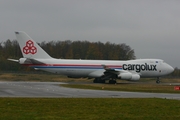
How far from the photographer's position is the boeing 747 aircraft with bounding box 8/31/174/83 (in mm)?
49281

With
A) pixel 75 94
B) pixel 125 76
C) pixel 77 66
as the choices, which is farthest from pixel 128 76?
pixel 75 94

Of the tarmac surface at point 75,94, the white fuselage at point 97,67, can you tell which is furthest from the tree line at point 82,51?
the tarmac surface at point 75,94

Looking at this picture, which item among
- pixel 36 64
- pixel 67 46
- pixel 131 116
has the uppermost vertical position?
pixel 67 46

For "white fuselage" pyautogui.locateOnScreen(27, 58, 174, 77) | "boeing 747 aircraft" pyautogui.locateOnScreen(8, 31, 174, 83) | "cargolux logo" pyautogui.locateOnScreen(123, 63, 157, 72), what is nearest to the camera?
"boeing 747 aircraft" pyautogui.locateOnScreen(8, 31, 174, 83)

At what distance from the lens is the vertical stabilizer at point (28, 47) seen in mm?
49500

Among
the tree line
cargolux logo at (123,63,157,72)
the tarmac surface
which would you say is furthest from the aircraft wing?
the tree line

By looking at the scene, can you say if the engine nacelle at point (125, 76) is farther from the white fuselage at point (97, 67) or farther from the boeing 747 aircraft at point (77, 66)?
the white fuselage at point (97, 67)

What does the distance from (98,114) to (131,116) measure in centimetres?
130

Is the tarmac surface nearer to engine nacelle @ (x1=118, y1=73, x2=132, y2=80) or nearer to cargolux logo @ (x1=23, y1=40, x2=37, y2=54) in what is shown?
engine nacelle @ (x1=118, y1=73, x2=132, y2=80)

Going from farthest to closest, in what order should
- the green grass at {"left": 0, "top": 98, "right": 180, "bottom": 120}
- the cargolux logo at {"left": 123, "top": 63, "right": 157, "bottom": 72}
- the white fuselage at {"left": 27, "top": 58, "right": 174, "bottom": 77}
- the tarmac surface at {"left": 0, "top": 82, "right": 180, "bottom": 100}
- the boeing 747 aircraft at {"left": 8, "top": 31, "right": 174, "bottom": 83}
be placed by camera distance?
the cargolux logo at {"left": 123, "top": 63, "right": 157, "bottom": 72} < the white fuselage at {"left": 27, "top": 58, "right": 174, "bottom": 77} < the boeing 747 aircraft at {"left": 8, "top": 31, "right": 174, "bottom": 83} < the tarmac surface at {"left": 0, "top": 82, "right": 180, "bottom": 100} < the green grass at {"left": 0, "top": 98, "right": 180, "bottom": 120}

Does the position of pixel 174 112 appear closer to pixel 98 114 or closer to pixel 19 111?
pixel 98 114

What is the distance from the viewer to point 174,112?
1596 cm

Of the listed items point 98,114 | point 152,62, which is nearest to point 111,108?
point 98,114

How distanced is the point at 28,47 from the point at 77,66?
22.5 ft
